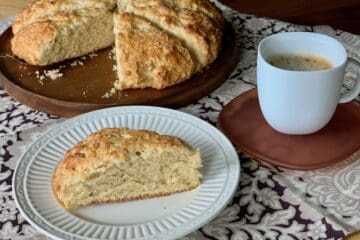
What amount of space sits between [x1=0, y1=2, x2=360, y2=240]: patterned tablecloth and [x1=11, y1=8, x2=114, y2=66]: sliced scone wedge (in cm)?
19

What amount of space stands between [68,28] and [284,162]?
68 cm

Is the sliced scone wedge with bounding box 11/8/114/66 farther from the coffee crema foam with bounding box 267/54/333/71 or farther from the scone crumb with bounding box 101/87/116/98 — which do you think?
the coffee crema foam with bounding box 267/54/333/71

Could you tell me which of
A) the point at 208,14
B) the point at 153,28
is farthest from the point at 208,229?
the point at 208,14

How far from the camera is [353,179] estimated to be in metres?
1.11

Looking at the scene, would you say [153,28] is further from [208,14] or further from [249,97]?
[249,97]

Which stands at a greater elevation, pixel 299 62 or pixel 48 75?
pixel 299 62

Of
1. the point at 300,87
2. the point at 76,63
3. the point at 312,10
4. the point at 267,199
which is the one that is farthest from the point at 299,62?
the point at 312,10

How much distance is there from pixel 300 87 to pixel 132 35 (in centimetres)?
47

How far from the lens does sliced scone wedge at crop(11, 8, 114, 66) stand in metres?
1.46

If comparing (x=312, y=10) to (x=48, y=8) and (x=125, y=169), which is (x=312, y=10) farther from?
(x=125, y=169)

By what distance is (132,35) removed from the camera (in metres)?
1.40

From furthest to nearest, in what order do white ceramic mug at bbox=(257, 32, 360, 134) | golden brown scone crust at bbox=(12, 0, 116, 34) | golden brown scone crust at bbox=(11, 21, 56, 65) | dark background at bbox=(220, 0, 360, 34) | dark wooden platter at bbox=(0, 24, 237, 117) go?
1. dark background at bbox=(220, 0, 360, 34)
2. golden brown scone crust at bbox=(12, 0, 116, 34)
3. golden brown scone crust at bbox=(11, 21, 56, 65)
4. dark wooden platter at bbox=(0, 24, 237, 117)
5. white ceramic mug at bbox=(257, 32, 360, 134)

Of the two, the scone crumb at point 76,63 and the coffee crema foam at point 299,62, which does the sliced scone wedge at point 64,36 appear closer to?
the scone crumb at point 76,63

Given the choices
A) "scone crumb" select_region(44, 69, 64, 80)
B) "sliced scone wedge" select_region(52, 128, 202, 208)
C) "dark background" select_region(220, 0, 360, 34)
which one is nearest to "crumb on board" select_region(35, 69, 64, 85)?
"scone crumb" select_region(44, 69, 64, 80)
